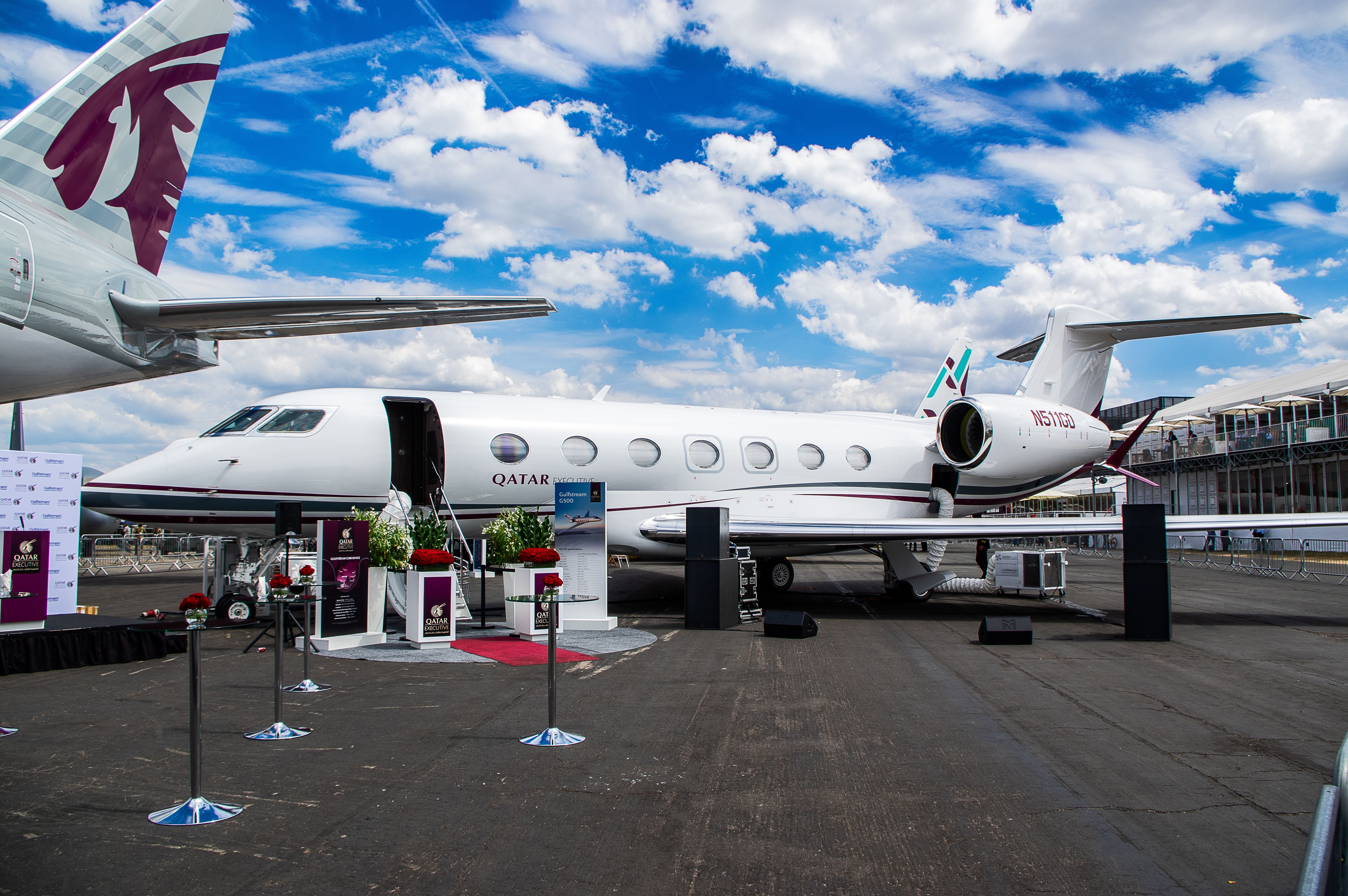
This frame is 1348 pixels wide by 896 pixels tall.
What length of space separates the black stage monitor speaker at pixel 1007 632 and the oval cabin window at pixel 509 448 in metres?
7.49

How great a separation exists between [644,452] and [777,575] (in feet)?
15.1

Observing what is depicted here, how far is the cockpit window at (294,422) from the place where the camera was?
11984 millimetres

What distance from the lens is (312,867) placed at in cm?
374

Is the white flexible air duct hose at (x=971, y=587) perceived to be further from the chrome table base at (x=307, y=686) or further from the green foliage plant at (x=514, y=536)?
the chrome table base at (x=307, y=686)

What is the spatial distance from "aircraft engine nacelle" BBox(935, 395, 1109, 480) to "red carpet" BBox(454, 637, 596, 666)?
10212 mm

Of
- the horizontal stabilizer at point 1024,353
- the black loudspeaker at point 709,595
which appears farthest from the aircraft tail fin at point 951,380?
the black loudspeaker at point 709,595

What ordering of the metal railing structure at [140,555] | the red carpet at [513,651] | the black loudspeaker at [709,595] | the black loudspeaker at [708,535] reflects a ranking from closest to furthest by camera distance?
the red carpet at [513,651] < the black loudspeaker at [709,595] < the black loudspeaker at [708,535] < the metal railing structure at [140,555]

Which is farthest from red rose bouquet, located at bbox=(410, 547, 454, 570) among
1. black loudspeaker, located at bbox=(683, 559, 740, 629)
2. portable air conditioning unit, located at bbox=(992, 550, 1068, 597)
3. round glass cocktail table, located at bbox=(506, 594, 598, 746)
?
portable air conditioning unit, located at bbox=(992, 550, 1068, 597)

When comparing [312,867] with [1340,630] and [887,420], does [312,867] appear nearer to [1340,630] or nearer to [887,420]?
[1340,630]

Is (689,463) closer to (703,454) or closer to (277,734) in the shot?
(703,454)

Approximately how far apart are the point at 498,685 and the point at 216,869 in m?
4.16

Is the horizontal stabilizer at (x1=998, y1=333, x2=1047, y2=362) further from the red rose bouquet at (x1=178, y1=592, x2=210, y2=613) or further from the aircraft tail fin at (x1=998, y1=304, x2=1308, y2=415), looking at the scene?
the red rose bouquet at (x1=178, y1=592, x2=210, y2=613)

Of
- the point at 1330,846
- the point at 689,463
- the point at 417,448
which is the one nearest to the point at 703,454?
the point at 689,463

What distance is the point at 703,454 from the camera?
1512 cm
